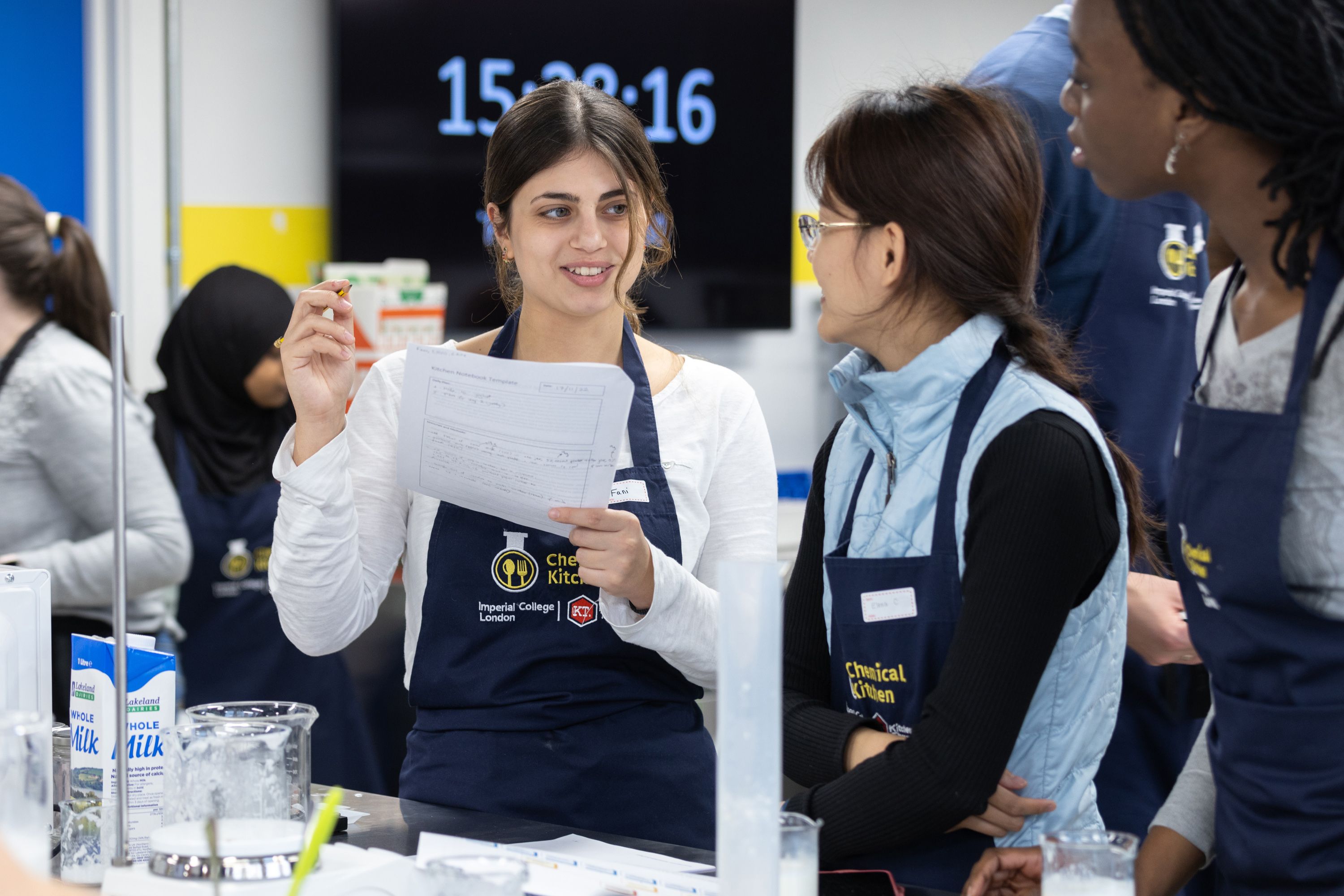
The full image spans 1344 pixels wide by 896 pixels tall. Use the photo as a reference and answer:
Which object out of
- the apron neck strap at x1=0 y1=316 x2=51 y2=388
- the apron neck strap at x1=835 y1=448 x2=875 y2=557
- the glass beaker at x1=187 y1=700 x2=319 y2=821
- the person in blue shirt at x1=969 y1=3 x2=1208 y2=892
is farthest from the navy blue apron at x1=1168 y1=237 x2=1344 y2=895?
the apron neck strap at x1=0 y1=316 x2=51 y2=388

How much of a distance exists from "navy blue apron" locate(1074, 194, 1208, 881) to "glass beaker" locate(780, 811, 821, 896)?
86cm

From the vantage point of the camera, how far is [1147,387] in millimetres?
1745

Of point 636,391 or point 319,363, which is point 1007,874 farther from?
point 319,363

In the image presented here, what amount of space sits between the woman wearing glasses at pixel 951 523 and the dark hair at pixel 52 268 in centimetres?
176

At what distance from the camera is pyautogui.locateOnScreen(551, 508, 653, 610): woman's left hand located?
146 centimetres

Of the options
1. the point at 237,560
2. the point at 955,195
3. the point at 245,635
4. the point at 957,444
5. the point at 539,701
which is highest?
the point at 955,195

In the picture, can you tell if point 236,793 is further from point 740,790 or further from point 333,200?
point 333,200

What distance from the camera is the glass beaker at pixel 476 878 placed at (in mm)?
890

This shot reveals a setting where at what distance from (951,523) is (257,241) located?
291 cm

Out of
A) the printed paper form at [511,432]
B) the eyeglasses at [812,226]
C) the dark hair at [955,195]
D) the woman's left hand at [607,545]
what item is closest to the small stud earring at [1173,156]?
the dark hair at [955,195]

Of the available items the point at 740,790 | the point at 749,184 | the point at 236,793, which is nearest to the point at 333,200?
the point at 749,184

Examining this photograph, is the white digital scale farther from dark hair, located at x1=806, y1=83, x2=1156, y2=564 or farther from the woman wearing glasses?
dark hair, located at x1=806, y1=83, x2=1156, y2=564

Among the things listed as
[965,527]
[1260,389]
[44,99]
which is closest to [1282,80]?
[1260,389]

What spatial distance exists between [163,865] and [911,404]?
78cm
